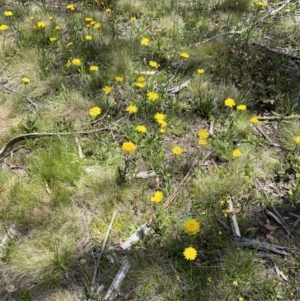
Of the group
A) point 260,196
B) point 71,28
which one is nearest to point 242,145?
point 260,196

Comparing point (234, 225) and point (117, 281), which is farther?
point (234, 225)

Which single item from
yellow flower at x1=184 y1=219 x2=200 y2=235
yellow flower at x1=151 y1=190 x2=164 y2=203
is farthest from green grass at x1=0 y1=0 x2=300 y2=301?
yellow flower at x1=184 y1=219 x2=200 y2=235

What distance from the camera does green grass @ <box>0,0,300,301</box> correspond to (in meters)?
2.41

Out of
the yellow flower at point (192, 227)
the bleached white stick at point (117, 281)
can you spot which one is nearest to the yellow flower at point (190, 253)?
the yellow flower at point (192, 227)

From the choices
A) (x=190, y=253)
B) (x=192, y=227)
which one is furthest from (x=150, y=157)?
(x=190, y=253)

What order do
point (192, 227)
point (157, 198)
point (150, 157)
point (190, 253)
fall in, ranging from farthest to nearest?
1. point (150, 157)
2. point (157, 198)
3. point (192, 227)
4. point (190, 253)

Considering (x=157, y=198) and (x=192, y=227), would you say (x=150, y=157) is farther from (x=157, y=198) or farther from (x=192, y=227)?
(x=192, y=227)

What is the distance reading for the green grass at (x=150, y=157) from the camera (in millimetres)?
2412

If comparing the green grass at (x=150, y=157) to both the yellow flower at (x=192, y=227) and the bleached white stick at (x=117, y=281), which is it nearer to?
the bleached white stick at (x=117, y=281)

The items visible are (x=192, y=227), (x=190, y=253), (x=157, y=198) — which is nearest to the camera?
(x=190, y=253)

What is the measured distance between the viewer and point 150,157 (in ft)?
10.3

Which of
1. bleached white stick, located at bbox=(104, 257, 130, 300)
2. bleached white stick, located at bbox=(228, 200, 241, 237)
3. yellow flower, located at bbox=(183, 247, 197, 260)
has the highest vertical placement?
yellow flower, located at bbox=(183, 247, 197, 260)

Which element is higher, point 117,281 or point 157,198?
point 157,198

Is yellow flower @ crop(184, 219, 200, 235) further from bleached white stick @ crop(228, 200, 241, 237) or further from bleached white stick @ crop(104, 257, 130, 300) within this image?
bleached white stick @ crop(104, 257, 130, 300)
